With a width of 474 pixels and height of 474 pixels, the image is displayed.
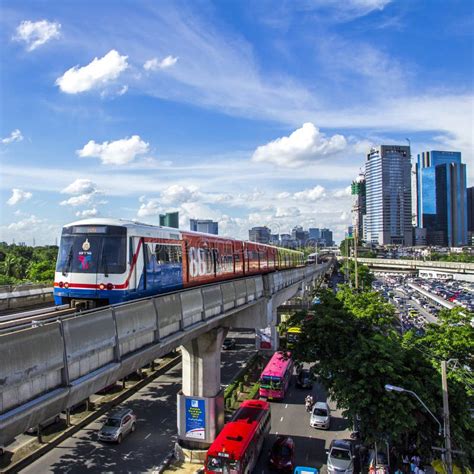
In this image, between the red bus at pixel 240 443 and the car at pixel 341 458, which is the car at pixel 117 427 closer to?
the red bus at pixel 240 443

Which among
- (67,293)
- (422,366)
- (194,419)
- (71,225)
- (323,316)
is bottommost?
(194,419)

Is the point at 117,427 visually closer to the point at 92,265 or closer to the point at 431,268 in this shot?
the point at 92,265

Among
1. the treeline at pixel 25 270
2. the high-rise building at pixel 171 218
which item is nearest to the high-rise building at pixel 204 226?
the high-rise building at pixel 171 218

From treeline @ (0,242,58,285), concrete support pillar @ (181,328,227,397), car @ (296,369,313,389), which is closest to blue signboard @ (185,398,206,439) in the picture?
concrete support pillar @ (181,328,227,397)

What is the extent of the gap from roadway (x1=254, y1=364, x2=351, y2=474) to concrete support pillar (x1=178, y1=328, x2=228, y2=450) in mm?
2879

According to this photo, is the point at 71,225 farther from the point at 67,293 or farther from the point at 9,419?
the point at 9,419

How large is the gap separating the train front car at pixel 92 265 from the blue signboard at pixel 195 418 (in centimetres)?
951

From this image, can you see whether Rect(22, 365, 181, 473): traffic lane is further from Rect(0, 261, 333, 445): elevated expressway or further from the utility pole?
the utility pole

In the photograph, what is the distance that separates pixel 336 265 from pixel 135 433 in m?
153

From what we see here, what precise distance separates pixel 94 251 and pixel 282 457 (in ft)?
41.3

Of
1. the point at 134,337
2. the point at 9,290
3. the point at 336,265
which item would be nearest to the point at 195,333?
the point at 134,337

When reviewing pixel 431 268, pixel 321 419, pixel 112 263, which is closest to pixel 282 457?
pixel 321 419

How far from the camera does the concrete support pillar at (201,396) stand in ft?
70.8

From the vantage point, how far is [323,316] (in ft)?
70.9
